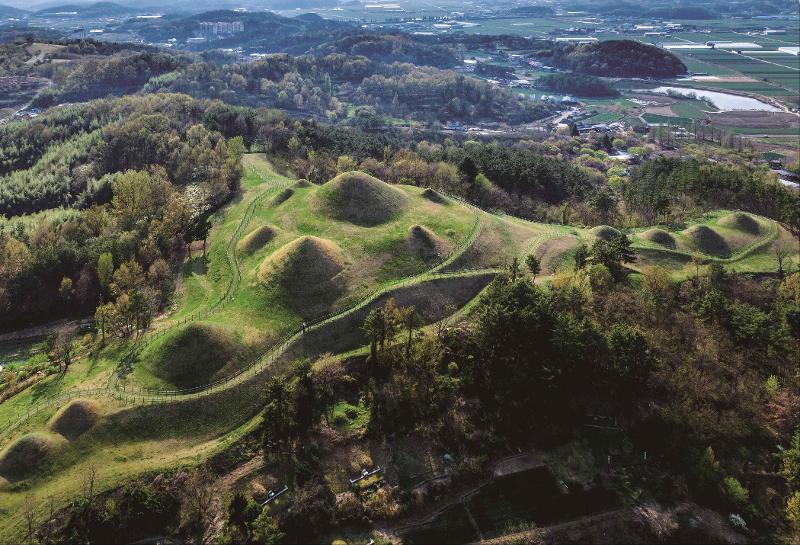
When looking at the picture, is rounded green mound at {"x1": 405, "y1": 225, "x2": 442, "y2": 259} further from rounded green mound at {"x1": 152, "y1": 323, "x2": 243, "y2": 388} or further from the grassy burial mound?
rounded green mound at {"x1": 152, "y1": 323, "x2": 243, "y2": 388}

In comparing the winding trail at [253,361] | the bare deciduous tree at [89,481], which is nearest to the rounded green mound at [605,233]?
the winding trail at [253,361]

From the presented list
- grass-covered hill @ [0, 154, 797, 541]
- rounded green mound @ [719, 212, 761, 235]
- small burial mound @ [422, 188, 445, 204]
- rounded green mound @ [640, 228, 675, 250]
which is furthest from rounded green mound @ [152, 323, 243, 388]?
rounded green mound @ [719, 212, 761, 235]

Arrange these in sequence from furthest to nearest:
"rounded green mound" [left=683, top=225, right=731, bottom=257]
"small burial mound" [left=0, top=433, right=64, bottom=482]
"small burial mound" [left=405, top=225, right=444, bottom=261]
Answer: "rounded green mound" [left=683, top=225, right=731, bottom=257]
"small burial mound" [left=405, top=225, right=444, bottom=261]
"small burial mound" [left=0, top=433, right=64, bottom=482]

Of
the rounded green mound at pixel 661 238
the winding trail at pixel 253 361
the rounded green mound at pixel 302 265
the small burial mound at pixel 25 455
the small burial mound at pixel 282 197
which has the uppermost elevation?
the small burial mound at pixel 282 197

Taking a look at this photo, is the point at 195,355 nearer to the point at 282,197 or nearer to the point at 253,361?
the point at 253,361

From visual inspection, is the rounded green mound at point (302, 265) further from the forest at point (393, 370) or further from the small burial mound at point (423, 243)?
the small burial mound at point (423, 243)
